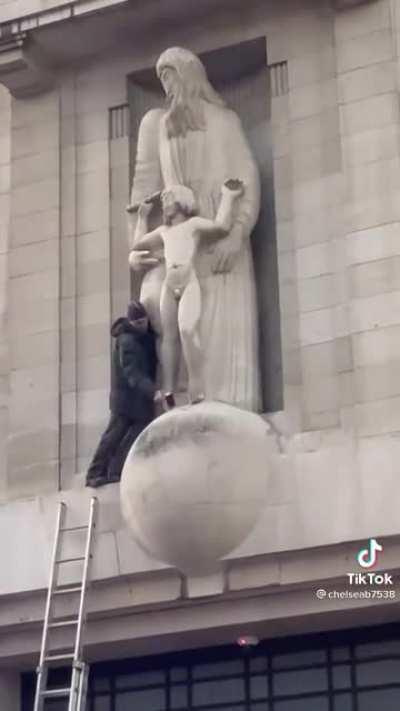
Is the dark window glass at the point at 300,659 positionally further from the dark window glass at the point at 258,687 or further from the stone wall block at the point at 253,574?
the stone wall block at the point at 253,574

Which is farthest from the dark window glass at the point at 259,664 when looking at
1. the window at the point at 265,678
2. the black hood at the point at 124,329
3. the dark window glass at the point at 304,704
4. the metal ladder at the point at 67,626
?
the black hood at the point at 124,329

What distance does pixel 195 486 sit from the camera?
687 inches

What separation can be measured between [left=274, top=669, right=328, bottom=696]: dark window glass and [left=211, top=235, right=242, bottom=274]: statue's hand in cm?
396

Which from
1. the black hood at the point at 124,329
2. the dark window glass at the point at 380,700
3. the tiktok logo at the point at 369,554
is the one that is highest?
the black hood at the point at 124,329

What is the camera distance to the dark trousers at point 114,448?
20.1m

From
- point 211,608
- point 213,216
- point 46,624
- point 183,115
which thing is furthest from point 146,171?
point 46,624

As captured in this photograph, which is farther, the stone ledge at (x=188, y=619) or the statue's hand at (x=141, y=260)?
the statue's hand at (x=141, y=260)

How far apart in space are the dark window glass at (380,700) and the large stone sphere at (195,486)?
2.52m

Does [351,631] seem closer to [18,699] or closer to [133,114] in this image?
[18,699]

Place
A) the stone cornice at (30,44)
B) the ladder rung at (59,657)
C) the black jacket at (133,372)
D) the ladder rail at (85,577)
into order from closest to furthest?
the ladder rail at (85,577), the ladder rung at (59,657), the black jacket at (133,372), the stone cornice at (30,44)

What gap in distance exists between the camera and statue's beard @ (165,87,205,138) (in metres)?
20.9

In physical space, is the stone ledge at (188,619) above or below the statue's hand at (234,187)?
below

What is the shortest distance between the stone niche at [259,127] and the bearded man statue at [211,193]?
0.19 meters

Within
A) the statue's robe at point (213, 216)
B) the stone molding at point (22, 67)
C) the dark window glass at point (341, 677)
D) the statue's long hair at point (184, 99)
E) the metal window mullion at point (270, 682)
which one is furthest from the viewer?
the stone molding at point (22, 67)
